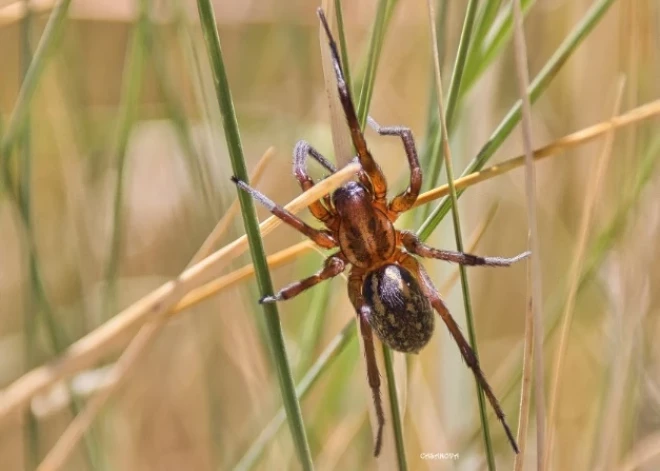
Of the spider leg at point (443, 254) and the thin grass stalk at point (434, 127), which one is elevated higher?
the thin grass stalk at point (434, 127)

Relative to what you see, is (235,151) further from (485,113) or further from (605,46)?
(605,46)

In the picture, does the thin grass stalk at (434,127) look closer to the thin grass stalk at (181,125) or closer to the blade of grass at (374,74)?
the blade of grass at (374,74)

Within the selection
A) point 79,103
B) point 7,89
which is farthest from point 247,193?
point 7,89

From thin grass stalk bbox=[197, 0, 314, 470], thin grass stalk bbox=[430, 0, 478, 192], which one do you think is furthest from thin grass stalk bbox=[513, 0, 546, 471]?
thin grass stalk bbox=[197, 0, 314, 470]

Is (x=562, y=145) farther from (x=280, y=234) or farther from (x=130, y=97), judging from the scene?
(x=280, y=234)

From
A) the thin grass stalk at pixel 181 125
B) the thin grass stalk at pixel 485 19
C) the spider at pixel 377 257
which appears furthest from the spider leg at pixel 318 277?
the thin grass stalk at pixel 485 19

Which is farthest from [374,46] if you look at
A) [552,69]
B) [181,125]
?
[181,125]

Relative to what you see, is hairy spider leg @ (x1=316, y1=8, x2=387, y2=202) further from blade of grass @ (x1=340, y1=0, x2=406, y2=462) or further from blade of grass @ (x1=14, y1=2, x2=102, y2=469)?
blade of grass @ (x1=14, y1=2, x2=102, y2=469)

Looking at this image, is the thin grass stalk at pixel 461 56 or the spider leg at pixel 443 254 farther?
the spider leg at pixel 443 254
